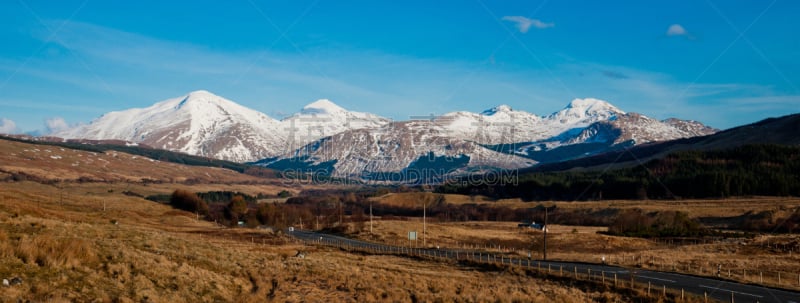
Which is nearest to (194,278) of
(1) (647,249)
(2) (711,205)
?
(1) (647,249)

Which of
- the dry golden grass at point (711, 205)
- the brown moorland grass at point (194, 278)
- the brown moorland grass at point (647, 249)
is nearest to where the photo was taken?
the brown moorland grass at point (194, 278)

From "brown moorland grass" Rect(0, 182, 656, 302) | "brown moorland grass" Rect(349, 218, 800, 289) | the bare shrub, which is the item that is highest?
the bare shrub

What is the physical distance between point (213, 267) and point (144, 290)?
9.81 metres

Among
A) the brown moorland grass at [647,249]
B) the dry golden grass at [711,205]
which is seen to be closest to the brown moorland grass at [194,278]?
the brown moorland grass at [647,249]

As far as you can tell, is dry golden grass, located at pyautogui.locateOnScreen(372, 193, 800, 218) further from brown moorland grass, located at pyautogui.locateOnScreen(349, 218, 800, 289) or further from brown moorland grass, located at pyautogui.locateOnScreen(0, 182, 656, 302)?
brown moorland grass, located at pyautogui.locateOnScreen(0, 182, 656, 302)

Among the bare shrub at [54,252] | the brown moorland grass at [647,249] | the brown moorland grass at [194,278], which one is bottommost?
the brown moorland grass at [647,249]

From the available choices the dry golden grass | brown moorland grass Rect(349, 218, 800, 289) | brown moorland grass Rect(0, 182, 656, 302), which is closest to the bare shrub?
brown moorland grass Rect(0, 182, 656, 302)

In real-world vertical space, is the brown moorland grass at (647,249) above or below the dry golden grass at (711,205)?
below

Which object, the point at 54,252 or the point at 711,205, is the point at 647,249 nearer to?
the point at 711,205

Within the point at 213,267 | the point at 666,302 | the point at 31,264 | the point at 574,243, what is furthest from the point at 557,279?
the point at 574,243

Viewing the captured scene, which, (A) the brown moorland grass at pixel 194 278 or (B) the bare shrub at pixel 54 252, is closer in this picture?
(A) the brown moorland grass at pixel 194 278

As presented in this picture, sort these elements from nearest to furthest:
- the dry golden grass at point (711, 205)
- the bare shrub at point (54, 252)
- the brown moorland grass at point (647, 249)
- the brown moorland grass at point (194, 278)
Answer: the brown moorland grass at point (194, 278)
the bare shrub at point (54, 252)
the brown moorland grass at point (647, 249)
the dry golden grass at point (711, 205)

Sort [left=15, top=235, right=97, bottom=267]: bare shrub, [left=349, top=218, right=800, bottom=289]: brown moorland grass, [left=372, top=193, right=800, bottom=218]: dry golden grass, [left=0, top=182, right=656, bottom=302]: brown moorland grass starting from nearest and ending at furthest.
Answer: [left=0, top=182, right=656, bottom=302]: brown moorland grass → [left=15, top=235, right=97, bottom=267]: bare shrub → [left=349, top=218, right=800, bottom=289]: brown moorland grass → [left=372, top=193, right=800, bottom=218]: dry golden grass

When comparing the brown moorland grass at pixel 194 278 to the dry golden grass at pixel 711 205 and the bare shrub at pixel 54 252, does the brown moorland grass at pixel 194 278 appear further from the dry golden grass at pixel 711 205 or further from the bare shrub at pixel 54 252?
the dry golden grass at pixel 711 205
